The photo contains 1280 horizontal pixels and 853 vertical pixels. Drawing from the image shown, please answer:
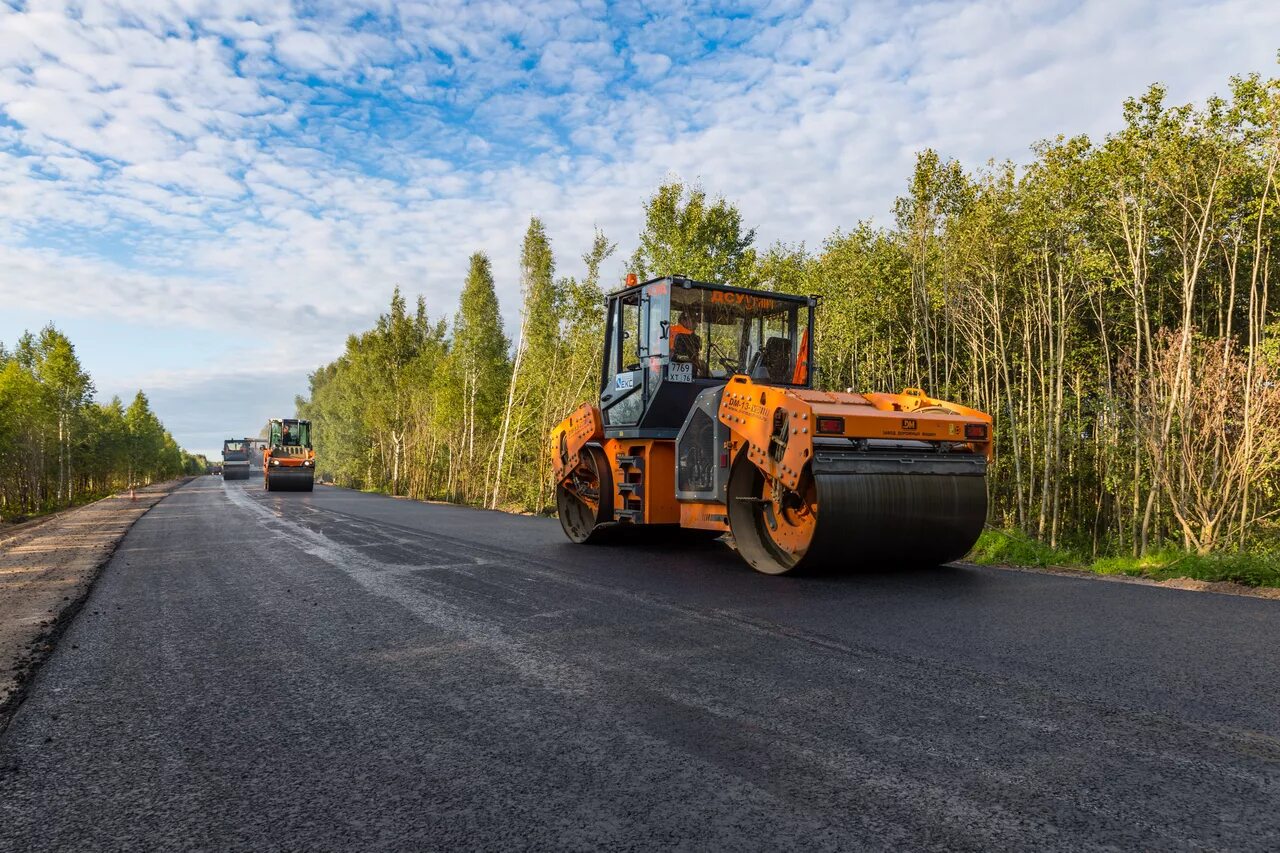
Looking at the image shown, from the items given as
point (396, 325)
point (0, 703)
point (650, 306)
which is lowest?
point (0, 703)

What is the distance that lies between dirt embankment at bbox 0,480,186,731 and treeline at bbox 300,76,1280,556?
10.9 m

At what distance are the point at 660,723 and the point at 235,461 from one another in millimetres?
53004

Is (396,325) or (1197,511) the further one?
(396,325)

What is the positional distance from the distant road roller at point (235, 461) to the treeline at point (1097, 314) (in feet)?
112

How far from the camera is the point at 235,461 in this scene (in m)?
49.1

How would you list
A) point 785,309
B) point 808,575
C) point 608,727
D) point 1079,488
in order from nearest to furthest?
point 608,727, point 808,575, point 785,309, point 1079,488

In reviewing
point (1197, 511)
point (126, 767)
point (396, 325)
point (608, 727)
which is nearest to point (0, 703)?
point (126, 767)

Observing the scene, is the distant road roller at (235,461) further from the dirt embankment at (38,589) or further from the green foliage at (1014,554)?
the green foliage at (1014,554)

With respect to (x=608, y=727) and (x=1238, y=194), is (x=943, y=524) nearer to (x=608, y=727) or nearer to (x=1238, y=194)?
(x=608, y=727)

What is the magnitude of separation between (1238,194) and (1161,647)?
10705mm

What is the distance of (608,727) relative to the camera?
2.95 metres

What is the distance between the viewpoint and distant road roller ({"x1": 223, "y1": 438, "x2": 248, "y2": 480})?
4916cm

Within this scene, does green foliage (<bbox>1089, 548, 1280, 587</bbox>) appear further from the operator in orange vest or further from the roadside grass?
the operator in orange vest

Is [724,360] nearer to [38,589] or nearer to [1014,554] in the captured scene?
[1014,554]
